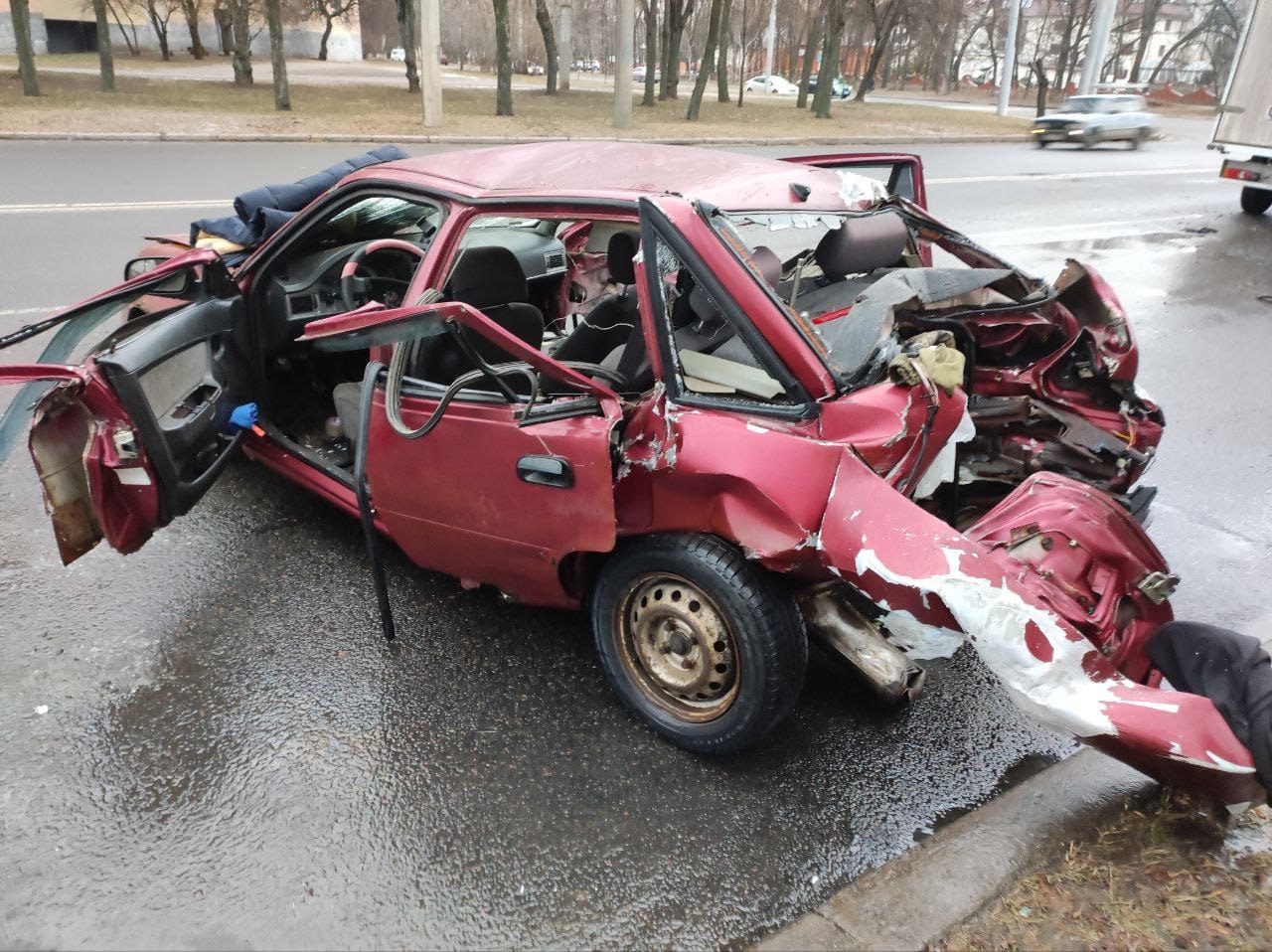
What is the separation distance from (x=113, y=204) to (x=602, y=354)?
9.16 m

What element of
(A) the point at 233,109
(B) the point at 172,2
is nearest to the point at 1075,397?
(A) the point at 233,109

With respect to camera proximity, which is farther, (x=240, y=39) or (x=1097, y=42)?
(x=1097, y=42)

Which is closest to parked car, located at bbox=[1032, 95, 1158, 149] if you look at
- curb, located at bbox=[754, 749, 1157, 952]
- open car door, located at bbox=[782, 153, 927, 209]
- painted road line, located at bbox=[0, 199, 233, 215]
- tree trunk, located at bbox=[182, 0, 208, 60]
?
painted road line, located at bbox=[0, 199, 233, 215]

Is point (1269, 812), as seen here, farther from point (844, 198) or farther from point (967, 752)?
point (844, 198)

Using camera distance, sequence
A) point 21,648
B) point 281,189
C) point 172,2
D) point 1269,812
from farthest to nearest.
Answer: point 172,2, point 281,189, point 21,648, point 1269,812

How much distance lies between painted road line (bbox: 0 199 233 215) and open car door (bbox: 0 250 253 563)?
24.9 feet

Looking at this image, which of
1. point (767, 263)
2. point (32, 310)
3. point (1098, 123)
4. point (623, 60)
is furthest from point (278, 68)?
point (767, 263)

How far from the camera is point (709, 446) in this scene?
258 centimetres

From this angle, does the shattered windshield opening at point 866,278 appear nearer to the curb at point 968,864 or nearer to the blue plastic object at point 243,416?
the curb at point 968,864

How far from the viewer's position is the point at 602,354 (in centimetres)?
345

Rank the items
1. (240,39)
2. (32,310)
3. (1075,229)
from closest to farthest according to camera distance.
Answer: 1. (32,310)
2. (1075,229)
3. (240,39)

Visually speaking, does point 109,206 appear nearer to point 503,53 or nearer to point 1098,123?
point 503,53

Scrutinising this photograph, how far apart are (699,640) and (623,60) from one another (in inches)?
780

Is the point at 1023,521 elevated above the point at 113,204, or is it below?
above
